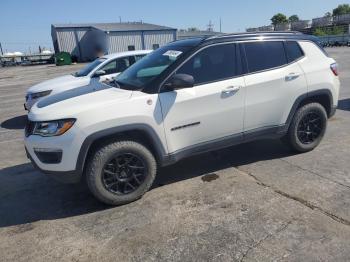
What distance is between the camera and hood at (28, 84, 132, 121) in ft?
11.9

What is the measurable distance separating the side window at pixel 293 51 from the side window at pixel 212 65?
926mm

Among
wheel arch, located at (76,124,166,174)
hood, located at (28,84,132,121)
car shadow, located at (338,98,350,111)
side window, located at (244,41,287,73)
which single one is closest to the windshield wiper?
hood, located at (28,84,132,121)

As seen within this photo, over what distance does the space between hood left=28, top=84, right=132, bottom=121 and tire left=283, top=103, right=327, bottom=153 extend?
253cm

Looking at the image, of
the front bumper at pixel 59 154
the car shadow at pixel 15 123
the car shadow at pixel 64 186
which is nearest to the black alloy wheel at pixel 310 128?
the car shadow at pixel 64 186

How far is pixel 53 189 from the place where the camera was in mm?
4574

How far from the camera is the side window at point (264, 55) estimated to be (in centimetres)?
453

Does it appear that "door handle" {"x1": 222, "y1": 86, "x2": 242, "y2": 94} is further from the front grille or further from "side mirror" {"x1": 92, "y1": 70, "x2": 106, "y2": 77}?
"side mirror" {"x1": 92, "y1": 70, "x2": 106, "y2": 77}

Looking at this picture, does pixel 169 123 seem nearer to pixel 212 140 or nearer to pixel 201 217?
pixel 212 140

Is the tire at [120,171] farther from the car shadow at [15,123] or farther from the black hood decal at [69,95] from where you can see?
the car shadow at [15,123]

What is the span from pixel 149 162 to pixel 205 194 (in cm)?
78

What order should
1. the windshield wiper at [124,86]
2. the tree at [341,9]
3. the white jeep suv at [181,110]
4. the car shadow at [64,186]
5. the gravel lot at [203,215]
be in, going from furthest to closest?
the tree at [341,9] < the windshield wiper at [124,86] < the car shadow at [64,186] < the white jeep suv at [181,110] < the gravel lot at [203,215]

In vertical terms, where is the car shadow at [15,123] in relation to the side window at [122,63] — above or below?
below

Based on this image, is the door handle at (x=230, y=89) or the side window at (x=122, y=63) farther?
the side window at (x=122, y=63)

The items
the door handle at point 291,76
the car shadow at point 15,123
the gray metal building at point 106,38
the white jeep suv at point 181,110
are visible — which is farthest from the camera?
the gray metal building at point 106,38
